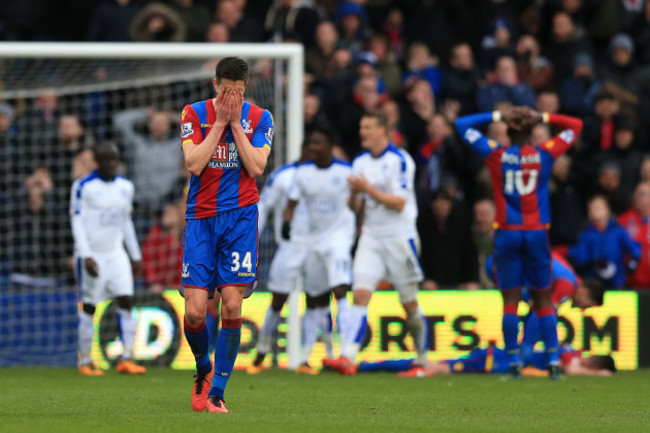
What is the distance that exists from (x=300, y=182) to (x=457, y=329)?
273 cm

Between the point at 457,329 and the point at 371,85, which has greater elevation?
the point at 371,85

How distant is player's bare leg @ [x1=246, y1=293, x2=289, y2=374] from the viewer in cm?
1329

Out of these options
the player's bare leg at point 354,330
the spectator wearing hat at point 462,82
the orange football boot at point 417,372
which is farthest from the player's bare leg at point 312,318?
the spectator wearing hat at point 462,82

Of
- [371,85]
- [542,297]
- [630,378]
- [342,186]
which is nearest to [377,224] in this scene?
[342,186]

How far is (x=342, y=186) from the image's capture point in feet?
42.7

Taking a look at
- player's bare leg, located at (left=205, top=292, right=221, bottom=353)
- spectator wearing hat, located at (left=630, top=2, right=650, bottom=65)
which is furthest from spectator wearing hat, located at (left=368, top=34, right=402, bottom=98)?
player's bare leg, located at (left=205, top=292, right=221, bottom=353)

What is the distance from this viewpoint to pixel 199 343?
8.16 metres

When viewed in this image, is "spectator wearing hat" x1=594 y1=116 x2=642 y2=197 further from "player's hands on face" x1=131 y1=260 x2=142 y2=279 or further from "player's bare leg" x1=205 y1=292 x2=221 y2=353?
"player's hands on face" x1=131 y1=260 x2=142 y2=279

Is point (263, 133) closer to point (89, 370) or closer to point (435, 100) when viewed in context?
point (89, 370)

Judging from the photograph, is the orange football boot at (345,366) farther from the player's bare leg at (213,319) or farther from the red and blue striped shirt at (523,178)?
the red and blue striped shirt at (523,178)

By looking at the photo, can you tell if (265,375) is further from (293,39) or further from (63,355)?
(293,39)

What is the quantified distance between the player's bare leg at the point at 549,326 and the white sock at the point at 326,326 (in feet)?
8.54

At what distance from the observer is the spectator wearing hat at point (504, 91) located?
16719 millimetres

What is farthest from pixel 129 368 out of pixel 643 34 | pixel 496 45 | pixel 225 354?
pixel 643 34
